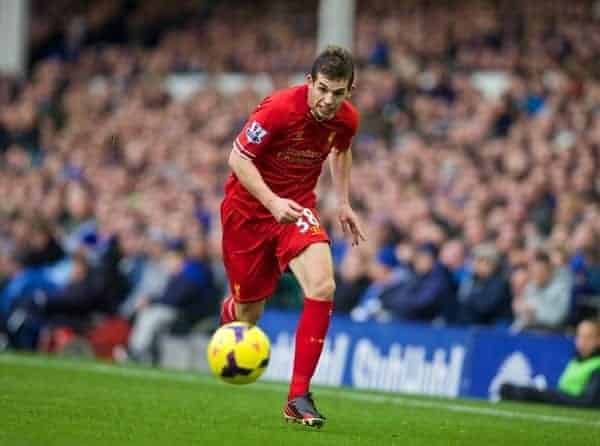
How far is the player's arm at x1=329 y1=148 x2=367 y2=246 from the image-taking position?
10062 millimetres

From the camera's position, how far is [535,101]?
20.9 m

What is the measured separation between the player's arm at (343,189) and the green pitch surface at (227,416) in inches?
50.9

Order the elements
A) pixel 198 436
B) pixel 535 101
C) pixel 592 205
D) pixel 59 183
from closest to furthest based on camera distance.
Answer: pixel 198 436, pixel 592 205, pixel 535 101, pixel 59 183

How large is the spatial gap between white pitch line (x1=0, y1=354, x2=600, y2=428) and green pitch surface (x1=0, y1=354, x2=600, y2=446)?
18mm

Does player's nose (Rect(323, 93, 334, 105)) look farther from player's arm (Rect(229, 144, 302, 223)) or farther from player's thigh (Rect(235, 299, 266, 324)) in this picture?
→ player's thigh (Rect(235, 299, 266, 324))

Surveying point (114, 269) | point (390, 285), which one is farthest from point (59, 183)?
point (390, 285)

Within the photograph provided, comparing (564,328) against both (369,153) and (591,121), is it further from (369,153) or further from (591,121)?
(369,153)

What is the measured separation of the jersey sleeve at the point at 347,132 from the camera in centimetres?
990

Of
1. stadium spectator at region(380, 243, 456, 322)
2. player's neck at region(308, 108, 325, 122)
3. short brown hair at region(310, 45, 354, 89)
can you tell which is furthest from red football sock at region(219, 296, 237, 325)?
stadium spectator at region(380, 243, 456, 322)

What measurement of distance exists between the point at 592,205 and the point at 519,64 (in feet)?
19.6

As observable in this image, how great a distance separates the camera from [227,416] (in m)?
9.88

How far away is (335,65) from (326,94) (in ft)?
0.74

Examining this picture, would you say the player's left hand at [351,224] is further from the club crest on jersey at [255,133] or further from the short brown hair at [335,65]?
the short brown hair at [335,65]

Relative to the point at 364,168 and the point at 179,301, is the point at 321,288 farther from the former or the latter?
the point at 364,168
